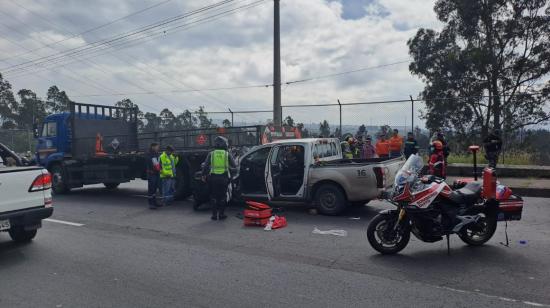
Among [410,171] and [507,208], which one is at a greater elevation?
[410,171]

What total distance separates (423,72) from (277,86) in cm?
1116

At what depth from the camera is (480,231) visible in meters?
6.16

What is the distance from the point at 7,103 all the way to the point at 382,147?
4051cm

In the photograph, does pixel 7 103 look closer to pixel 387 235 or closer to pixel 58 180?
pixel 58 180

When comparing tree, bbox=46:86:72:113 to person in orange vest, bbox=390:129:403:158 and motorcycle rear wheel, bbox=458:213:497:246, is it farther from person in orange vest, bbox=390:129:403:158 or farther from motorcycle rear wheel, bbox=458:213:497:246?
motorcycle rear wheel, bbox=458:213:497:246

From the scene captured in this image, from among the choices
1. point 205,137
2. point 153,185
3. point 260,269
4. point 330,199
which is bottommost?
point 260,269

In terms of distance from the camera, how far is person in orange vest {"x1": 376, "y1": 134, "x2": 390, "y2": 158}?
14.5 m

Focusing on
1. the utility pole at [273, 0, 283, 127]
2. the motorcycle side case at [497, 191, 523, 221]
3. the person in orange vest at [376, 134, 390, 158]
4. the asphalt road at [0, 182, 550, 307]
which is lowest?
the asphalt road at [0, 182, 550, 307]

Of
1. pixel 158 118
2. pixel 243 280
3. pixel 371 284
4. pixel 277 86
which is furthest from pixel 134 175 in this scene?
pixel 371 284

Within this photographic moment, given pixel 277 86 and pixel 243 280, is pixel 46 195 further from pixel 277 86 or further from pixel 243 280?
pixel 277 86

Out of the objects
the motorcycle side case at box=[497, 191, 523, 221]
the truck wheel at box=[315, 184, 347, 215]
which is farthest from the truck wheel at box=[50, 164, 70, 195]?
the motorcycle side case at box=[497, 191, 523, 221]

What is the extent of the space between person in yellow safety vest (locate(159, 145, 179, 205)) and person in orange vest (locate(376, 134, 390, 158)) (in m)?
6.91

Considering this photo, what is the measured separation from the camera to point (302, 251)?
20.5 feet

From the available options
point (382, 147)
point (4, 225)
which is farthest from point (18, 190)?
point (382, 147)
